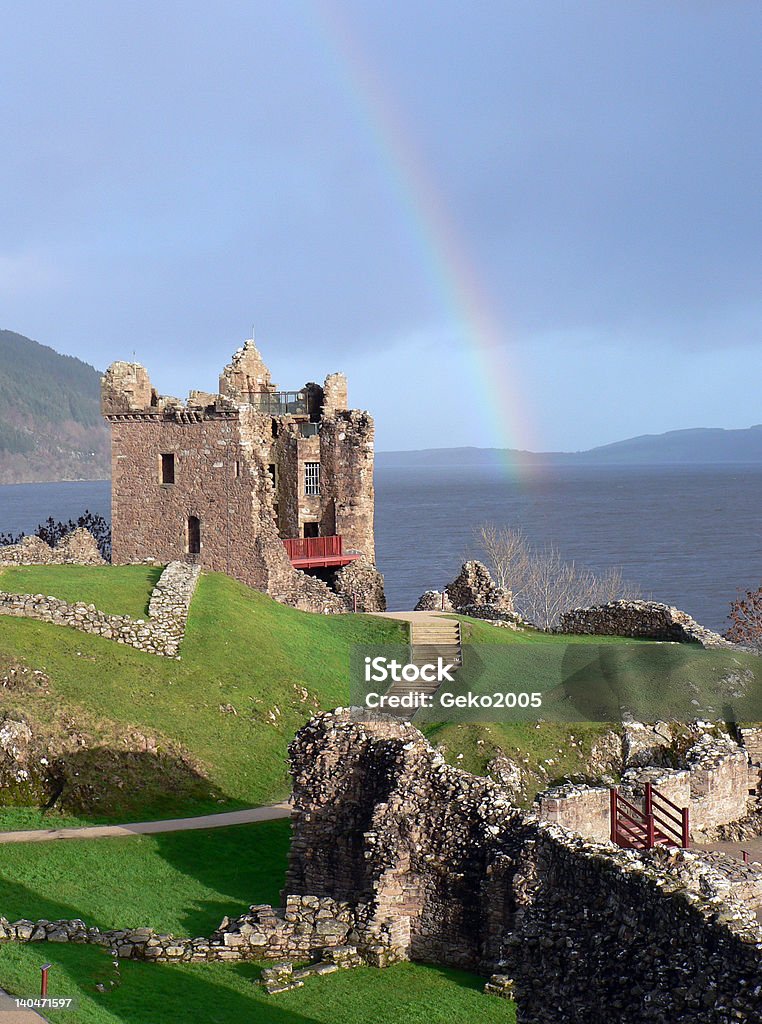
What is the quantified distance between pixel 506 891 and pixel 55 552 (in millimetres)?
33898

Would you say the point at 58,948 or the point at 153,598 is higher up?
the point at 153,598

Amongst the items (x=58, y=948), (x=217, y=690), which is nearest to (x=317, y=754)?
(x=58, y=948)

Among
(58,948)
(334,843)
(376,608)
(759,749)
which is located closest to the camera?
(58,948)

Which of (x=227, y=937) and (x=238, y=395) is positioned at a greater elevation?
(x=238, y=395)

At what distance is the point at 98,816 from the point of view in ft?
84.3

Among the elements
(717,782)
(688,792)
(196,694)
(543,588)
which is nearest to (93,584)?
(196,694)

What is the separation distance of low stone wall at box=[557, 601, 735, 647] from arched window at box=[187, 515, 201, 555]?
1528cm

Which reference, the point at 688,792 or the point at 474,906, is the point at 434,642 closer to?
A: the point at 688,792

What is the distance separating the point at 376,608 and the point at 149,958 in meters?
32.1

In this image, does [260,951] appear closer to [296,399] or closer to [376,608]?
[376,608]

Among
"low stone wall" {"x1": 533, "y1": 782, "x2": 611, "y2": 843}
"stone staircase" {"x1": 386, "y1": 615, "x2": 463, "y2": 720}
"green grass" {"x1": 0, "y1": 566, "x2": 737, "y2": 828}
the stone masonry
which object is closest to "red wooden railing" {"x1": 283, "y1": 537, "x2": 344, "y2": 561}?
"stone staircase" {"x1": 386, "y1": 615, "x2": 463, "y2": 720}

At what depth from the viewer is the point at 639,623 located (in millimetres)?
44188

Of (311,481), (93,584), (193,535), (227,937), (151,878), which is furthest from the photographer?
(311,481)

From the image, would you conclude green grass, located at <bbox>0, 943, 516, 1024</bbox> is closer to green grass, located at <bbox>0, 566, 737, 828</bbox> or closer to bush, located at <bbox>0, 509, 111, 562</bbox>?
green grass, located at <bbox>0, 566, 737, 828</bbox>
